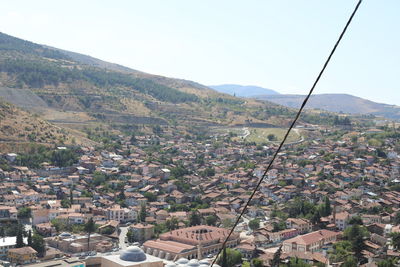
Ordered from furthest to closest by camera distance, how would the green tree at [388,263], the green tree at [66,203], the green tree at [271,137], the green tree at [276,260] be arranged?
the green tree at [271,137] → the green tree at [66,203] → the green tree at [276,260] → the green tree at [388,263]

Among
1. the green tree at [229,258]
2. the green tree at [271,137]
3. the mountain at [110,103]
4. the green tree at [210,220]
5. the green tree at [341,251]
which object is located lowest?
the green tree at [210,220]

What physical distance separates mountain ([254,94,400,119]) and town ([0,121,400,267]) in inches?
4273

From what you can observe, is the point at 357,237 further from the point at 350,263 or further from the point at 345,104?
the point at 345,104

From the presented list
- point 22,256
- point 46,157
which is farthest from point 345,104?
point 22,256

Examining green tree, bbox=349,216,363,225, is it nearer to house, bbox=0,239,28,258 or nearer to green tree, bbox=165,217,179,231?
green tree, bbox=165,217,179,231

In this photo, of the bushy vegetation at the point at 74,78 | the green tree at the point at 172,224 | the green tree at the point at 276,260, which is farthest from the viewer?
the bushy vegetation at the point at 74,78

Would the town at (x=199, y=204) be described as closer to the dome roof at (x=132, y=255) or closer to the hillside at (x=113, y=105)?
the dome roof at (x=132, y=255)

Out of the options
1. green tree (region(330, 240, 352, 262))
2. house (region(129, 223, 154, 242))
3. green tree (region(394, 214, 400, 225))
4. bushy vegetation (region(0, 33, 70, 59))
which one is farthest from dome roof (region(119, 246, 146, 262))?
bushy vegetation (region(0, 33, 70, 59))

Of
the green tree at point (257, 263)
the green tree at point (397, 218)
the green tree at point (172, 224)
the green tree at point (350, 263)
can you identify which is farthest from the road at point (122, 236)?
the green tree at point (397, 218)

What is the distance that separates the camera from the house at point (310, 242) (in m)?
18.2

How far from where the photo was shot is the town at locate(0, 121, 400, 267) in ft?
57.5

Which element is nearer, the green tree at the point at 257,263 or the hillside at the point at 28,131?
the green tree at the point at 257,263

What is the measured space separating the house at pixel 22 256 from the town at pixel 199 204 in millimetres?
33

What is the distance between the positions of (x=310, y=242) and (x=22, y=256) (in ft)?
31.9
